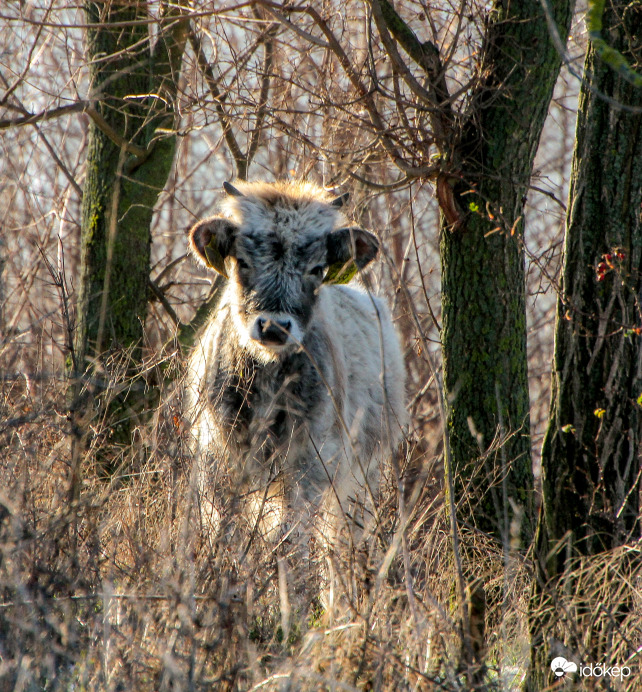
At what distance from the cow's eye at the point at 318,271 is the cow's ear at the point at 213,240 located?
26.0 inches

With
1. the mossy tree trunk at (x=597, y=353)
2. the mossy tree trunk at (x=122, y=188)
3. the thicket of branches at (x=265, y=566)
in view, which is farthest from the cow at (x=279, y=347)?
the mossy tree trunk at (x=597, y=353)

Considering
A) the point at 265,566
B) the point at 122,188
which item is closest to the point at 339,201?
the point at 122,188

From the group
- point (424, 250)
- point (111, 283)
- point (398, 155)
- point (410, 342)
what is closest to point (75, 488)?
point (398, 155)

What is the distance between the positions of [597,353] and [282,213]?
10.4 ft

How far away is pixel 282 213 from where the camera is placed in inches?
264

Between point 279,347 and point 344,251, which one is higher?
point 344,251

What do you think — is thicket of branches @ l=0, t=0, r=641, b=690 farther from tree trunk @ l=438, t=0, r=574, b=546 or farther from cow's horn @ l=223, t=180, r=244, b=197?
cow's horn @ l=223, t=180, r=244, b=197

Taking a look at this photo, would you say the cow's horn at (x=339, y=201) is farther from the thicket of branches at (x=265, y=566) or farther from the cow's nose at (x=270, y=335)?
the cow's nose at (x=270, y=335)

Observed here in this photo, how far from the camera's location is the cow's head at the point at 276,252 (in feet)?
20.5

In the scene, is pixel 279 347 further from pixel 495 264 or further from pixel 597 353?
pixel 597 353

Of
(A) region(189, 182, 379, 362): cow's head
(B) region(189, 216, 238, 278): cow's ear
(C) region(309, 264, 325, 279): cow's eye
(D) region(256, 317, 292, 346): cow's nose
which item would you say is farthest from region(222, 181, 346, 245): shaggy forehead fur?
(D) region(256, 317, 292, 346): cow's nose

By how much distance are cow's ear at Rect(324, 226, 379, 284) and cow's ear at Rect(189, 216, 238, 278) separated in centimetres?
79

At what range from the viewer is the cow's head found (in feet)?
20.5

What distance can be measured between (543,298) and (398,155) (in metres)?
7.82
